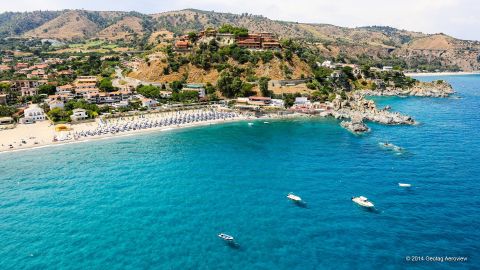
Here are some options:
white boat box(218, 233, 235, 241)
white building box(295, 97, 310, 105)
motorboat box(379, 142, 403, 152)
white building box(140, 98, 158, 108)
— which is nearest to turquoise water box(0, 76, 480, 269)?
white boat box(218, 233, 235, 241)

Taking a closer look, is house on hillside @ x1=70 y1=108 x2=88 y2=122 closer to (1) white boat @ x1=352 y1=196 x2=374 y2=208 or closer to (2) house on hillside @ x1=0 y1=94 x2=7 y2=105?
(2) house on hillside @ x1=0 y1=94 x2=7 y2=105

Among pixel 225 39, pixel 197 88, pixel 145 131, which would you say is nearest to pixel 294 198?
pixel 145 131

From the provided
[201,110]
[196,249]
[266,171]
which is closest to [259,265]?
[196,249]

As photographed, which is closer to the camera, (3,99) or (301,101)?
(3,99)

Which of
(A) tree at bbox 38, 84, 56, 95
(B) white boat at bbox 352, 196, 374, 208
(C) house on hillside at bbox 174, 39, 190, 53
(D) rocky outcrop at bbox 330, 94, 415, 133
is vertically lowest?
(B) white boat at bbox 352, 196, 374, 208

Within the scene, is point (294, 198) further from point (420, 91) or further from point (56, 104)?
point (420, 91)

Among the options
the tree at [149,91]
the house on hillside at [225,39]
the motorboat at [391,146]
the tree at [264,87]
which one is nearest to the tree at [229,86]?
the tree at [264,87]
